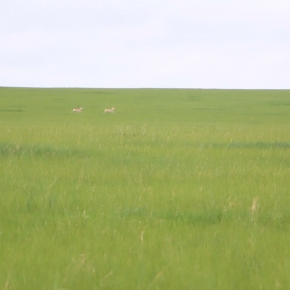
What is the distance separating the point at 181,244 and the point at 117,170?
13.1 feet

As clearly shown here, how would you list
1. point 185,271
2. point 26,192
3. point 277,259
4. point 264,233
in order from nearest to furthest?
point 185,271 → point 277,259 → point 264,233 → point 26,192

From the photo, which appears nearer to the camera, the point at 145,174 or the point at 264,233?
the point at 264,233

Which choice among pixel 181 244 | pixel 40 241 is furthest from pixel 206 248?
pixel 40 241

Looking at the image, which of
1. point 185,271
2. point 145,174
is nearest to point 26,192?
point 145,174

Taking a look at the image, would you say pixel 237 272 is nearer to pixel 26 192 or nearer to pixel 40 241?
pixel 40 241

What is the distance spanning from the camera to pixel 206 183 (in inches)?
278

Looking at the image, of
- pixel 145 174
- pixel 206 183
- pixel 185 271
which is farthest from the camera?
pixel 145 174

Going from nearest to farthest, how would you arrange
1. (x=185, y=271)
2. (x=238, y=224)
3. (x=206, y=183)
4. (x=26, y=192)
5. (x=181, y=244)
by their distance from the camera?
(x=185, y=271) < (x=181, y=244) < (x=238, y=224) < (x=26, y=192) < (x=206, y=183)

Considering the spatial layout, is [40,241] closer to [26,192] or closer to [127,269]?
[127,269]

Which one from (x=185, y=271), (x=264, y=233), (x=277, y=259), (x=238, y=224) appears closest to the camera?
(x=185, y=271)

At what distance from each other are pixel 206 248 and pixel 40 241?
51.8 inches

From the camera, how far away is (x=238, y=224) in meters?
4.91

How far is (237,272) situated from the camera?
3658 millimetres

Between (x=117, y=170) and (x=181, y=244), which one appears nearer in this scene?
(x=181, y=244)
